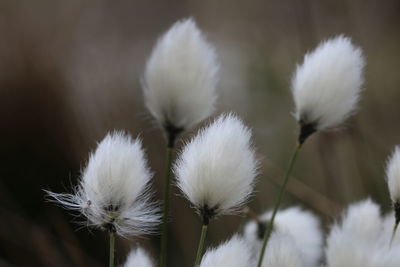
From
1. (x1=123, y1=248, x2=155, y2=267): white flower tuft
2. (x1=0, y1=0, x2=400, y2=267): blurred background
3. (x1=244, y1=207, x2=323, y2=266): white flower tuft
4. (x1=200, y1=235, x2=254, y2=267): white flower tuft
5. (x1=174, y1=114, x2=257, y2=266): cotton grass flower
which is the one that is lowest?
(x1=200, y1=235, x2=254, y2=267): white flower tuft

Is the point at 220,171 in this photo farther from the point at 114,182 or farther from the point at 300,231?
the point at 300,231

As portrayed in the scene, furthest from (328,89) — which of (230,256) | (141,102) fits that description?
(141,102)

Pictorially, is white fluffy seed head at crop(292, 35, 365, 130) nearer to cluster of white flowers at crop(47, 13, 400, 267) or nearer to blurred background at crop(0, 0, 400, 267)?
cluster of white flowers at crop(47, 13, 400, 267)

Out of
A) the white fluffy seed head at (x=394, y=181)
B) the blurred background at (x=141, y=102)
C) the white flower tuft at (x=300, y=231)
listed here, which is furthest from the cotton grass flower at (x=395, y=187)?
the blurred background at (x=141, y=102)

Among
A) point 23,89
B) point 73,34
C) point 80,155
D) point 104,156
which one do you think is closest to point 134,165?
point 104,156

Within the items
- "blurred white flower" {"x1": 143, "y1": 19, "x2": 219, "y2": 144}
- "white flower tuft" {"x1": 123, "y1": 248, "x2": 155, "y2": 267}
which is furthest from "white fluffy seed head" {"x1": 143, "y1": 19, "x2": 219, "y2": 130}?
"white flower tuft" {"x1": 123, "y1": 248, "x2": 155, "y2": 267}

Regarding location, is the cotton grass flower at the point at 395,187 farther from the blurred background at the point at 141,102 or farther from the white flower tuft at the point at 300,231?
the blurred background at the point at 141,102

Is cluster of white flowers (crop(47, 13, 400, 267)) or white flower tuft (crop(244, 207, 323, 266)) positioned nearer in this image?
cluster of white flowers (crop(47, 13, 400, 267))

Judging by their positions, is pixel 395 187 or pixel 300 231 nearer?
pixel 395 187
